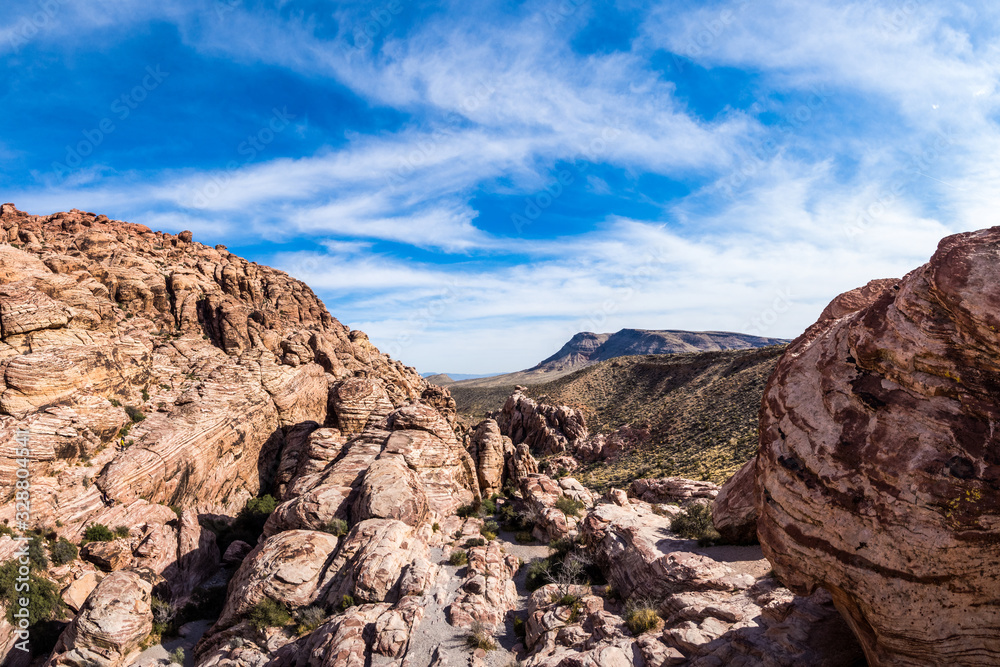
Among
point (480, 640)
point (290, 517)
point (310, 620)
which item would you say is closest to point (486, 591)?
point (480, 640)

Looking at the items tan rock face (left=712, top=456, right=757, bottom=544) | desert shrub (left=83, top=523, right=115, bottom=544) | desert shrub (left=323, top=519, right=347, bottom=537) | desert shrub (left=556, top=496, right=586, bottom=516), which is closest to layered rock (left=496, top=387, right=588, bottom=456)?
desert shrub (left=556, top=496, right=586, bottom=516)

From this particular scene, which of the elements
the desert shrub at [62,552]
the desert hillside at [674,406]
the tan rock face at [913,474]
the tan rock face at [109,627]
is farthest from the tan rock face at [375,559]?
the desert hillside at [674,406]

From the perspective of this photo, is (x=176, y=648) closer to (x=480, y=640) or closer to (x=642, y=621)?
(x=480, y=640)

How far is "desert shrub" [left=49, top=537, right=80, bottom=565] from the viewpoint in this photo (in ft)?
66.6

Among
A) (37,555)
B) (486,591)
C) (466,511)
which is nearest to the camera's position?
(486,591)

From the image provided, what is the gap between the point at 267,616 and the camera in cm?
1620

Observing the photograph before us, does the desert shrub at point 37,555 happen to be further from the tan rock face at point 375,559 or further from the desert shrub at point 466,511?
the desert shrub at point 466,511

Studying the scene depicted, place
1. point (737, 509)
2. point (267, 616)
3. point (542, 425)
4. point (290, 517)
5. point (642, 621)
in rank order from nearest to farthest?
point (642, 621), point (267, 616), point (737, 509), point (290, 517), point (542, 425)

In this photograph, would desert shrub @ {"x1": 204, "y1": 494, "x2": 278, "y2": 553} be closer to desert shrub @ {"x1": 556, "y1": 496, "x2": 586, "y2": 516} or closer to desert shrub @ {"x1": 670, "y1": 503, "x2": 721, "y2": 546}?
desert shrub @ {"x1": 556, "y1": 496, "x2": 586, "y2": 516}

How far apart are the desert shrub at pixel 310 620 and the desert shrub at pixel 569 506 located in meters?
13.7

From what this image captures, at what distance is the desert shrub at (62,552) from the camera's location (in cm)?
2031

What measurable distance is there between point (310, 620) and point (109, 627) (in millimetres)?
Result: 8296

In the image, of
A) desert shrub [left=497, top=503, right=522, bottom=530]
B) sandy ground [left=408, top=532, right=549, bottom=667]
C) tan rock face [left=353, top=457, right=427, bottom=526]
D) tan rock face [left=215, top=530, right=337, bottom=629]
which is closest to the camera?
sandy ground [left=408, top=532, right=549, bottom=667]

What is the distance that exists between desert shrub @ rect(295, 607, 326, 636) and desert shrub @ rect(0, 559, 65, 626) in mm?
11955
